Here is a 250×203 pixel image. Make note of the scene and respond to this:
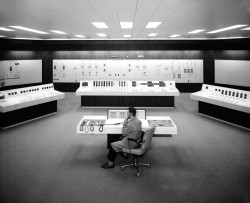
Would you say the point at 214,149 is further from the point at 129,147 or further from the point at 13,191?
the point at 13,191

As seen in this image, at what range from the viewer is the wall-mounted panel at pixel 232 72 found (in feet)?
34.4

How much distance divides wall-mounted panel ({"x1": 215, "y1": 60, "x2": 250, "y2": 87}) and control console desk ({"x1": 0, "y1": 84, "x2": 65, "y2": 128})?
7.92 metres

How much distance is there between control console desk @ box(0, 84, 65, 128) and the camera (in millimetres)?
6668

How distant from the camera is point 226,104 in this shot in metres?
7.05

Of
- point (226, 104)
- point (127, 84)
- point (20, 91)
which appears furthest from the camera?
point (127, 84)

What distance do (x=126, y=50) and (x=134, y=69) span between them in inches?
42.1

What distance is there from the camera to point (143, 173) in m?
4.22

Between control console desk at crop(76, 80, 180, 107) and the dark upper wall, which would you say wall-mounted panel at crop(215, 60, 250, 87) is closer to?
the dark upper wall

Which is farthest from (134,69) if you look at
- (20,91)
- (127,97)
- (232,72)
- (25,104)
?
(25,104)

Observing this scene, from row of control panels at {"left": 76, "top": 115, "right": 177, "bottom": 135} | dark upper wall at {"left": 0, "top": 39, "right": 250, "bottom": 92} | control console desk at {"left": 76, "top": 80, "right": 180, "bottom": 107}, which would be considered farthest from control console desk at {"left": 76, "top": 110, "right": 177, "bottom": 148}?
dark upper wall at {"left": 0, "top": 39, "right": 250, "bottom": 92}

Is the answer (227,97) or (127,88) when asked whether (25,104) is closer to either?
(127,88)

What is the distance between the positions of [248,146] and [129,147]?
3.07 metres

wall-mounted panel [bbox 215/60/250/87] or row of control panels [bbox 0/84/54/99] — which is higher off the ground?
wall-mounted panel [bbox 215/60/250/87]

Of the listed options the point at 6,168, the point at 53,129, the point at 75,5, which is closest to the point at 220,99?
the point at 53,129
